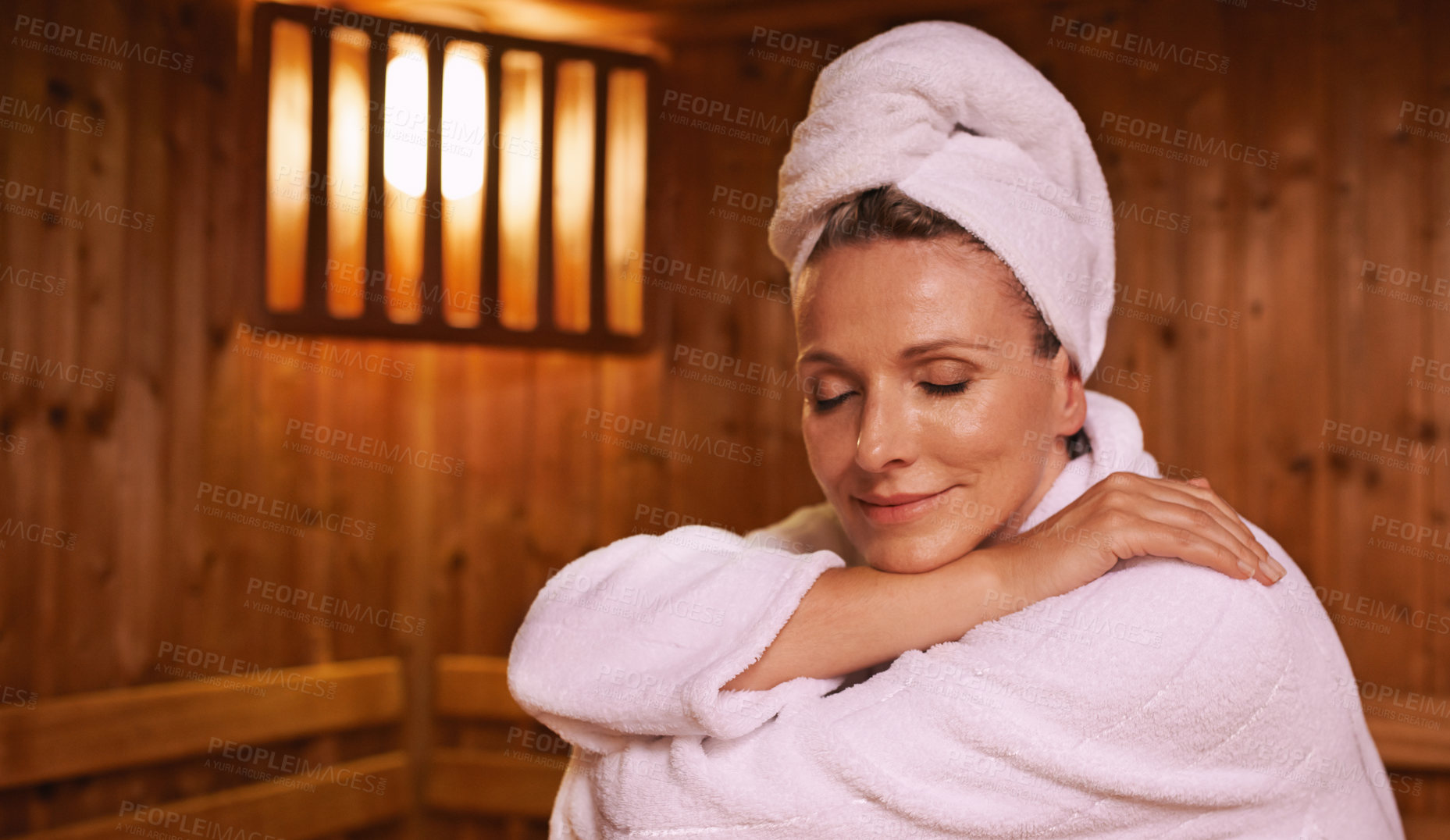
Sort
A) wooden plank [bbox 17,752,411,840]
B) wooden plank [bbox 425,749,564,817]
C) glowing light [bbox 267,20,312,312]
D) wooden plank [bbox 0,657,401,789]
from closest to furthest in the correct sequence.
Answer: wooden plank [bbox 0,657,401,789] < wooden plank [bbox 17,752,411,840] < glowing light [bbox 267,20,312,312] < wooden plank [bbox 425,749,564,817]

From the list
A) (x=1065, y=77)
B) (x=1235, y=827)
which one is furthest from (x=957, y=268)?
(x=1065, y=77)

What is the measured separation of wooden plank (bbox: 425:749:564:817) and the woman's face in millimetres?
1987

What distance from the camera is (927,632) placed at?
2.69ft

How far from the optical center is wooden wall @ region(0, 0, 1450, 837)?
1967 millimetres

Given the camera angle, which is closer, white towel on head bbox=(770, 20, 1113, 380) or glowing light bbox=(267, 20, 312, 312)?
white towel on head bbox=(770, 20, 1113, 380)

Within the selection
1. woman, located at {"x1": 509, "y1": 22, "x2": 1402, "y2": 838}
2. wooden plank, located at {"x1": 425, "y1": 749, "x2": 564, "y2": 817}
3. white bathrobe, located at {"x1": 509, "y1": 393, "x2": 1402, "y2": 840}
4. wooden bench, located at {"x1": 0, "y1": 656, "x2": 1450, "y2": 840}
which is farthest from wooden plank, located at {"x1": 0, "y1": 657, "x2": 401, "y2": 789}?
white bathrobe, located at {"x1": 509, "y1": 393, "x2": 1402, "y2": 840}

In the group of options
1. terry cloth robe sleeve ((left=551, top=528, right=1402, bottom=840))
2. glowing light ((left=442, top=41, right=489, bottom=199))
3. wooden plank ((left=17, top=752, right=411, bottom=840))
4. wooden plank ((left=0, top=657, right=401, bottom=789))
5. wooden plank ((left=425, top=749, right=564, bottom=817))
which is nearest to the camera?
terry cloth robe sleeve ((left=551, top=528, right=1402, bottom=840))

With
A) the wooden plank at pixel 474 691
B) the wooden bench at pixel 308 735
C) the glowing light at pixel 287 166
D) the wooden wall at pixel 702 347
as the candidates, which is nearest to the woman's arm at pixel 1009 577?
the wooden bench at pixel 308 735

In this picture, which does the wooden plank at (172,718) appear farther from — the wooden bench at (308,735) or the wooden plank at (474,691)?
the wooden plank at (474,691)

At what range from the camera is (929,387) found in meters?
0.89

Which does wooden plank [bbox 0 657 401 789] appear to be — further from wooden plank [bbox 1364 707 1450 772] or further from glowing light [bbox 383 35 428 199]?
wooden plank [bbox 1364 707 1450 772]

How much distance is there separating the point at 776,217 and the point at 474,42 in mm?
1624

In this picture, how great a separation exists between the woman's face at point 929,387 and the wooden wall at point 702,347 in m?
1.61

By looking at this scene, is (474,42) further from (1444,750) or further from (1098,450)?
(1444,750)
